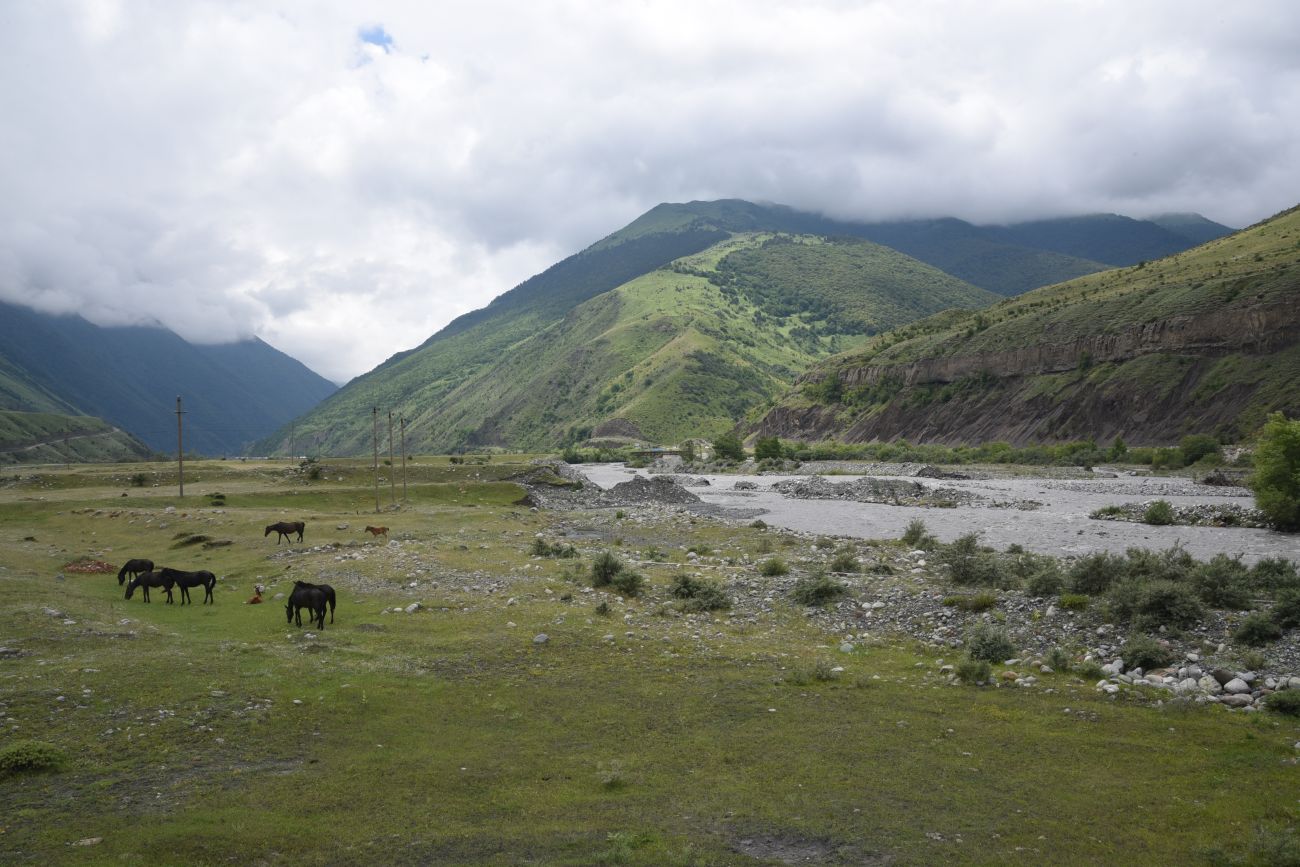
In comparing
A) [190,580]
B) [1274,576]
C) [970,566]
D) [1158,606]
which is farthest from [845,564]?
[190,580]

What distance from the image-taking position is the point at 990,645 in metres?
17.3

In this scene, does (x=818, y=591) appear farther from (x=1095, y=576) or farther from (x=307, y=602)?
(x=307, y=602)

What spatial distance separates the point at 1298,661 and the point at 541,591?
1906cm

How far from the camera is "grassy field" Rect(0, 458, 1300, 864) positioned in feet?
29.5

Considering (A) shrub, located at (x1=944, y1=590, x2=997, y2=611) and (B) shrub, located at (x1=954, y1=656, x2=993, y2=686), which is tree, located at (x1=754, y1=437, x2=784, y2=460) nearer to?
(A) shrub, located at (x1=944, y1=590, x2=997, y2=611)

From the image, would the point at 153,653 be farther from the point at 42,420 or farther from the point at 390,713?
the point at 42,420

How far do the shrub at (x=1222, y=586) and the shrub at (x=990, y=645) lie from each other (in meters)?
5.88

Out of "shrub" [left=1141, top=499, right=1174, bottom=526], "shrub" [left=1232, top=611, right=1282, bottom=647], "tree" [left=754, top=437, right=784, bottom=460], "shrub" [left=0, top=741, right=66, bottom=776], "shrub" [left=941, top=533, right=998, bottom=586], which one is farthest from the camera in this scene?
"tree" [left=754, top=437, right=784, bottom=460]

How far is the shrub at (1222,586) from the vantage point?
19.1 m

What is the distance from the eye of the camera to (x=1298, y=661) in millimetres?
15039

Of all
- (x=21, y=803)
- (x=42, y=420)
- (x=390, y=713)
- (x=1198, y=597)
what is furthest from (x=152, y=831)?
(x=42, y=420)

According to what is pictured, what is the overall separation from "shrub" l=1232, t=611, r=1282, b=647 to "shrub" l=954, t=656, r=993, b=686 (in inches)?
223

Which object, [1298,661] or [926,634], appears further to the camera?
[926,634]

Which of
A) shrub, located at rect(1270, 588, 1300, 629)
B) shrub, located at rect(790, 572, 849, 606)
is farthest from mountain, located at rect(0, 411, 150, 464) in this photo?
shrub, located at rect(1270, 588, 1300, 629)
